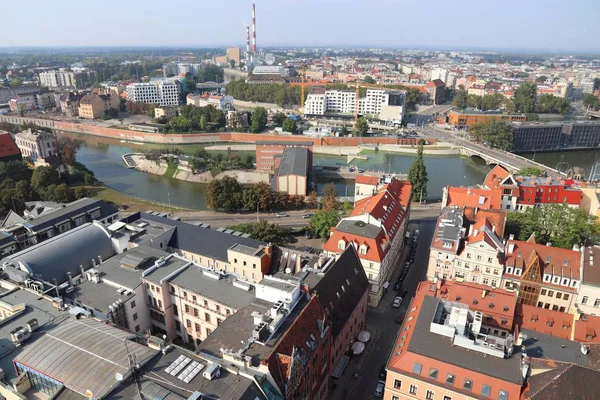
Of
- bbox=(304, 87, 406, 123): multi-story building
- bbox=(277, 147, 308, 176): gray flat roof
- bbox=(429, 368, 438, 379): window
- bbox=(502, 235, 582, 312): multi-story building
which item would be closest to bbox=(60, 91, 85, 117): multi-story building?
bbox=(304, 87, 406, 123): multi-story building

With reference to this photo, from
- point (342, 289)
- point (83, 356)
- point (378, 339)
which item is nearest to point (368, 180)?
point (378, 339)

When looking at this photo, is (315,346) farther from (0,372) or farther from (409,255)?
(409,255)

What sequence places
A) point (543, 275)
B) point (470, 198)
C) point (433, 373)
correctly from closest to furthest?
point (433, 373), point (543, 275), point (470, 198)

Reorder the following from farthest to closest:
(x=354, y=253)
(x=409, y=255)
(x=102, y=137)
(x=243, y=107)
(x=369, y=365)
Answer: (x=243, y=107) < (x=102, y=137) < (x=409, y=255) < (x=354, y=253) < (x=369, y=365)

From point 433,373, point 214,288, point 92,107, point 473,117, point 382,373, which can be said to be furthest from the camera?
point 92,107

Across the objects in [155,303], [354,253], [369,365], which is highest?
[354,253]

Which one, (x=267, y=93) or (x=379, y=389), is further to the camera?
(x=267, y=93)

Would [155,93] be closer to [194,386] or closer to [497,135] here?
[497,135]

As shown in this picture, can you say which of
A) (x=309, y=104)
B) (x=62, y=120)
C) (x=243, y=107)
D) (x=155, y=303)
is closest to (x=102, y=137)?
(x=62, y=120)
